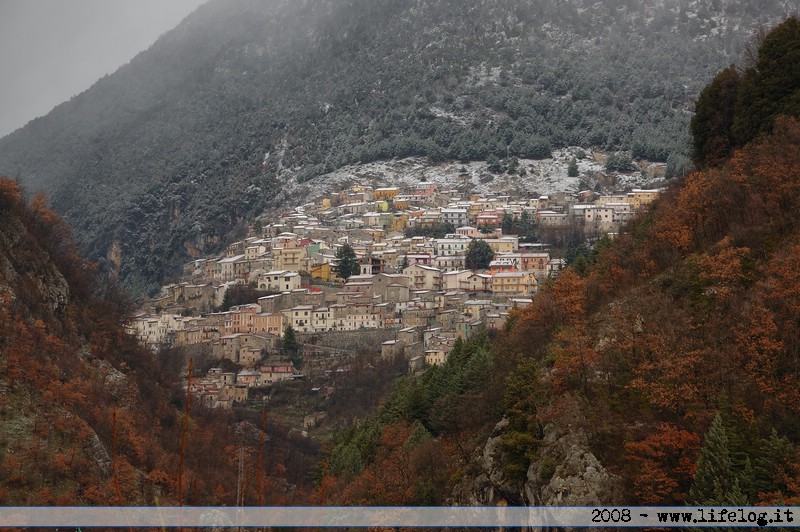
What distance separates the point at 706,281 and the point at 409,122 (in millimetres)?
92826

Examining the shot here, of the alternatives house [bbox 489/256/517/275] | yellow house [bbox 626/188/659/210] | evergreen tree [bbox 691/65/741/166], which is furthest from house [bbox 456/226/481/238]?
evergreen tree [bbox 691/65/741/166]

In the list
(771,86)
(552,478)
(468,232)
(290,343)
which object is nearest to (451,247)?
(468,232)

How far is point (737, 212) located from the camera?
88.9 feet

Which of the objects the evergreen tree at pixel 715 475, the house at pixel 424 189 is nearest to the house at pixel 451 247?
the house at pixel 424 189

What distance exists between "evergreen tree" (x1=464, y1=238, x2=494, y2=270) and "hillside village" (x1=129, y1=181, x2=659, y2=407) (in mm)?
737

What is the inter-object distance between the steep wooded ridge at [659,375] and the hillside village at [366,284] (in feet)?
61.7

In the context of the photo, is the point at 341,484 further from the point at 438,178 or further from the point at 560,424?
the point at 438,178

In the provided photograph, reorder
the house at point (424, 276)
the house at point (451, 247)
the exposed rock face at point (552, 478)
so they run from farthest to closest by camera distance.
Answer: the house at point (451, 247) < the house at point (424, 276) < the exposed rock face at point (552, 478)

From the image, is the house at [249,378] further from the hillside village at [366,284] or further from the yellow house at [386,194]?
the yellow house at [386,194]

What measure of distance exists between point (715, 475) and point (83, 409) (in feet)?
63.0

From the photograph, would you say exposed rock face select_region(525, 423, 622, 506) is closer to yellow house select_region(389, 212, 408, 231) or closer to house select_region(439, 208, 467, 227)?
house select_region(439, 208, 467, 227)

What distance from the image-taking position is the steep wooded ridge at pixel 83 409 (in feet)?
90.4

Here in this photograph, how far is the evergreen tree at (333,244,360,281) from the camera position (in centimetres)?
7050

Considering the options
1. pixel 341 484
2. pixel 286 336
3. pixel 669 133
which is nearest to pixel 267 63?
pixel 669 133
